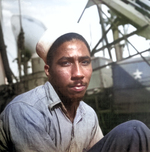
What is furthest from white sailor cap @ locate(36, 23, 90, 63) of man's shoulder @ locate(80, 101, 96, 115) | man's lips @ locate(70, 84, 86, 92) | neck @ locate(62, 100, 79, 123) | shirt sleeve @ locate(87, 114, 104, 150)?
shirt sleeve @ locate(87, 114, 104, 150)

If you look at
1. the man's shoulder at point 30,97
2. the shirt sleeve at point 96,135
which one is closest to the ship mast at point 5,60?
the man's shoulder at point 30,97

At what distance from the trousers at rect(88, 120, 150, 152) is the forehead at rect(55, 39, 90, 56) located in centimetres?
95

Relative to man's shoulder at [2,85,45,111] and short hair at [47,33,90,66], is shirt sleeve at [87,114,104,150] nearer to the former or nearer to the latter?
man's shoulder at [2,85,45,111]

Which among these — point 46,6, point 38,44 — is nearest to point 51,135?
point 38,44

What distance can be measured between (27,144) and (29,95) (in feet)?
1.67

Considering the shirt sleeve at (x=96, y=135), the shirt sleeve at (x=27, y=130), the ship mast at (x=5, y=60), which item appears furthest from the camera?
the ship mast at (x=5, y=60)

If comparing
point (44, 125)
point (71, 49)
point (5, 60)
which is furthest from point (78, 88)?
point (5, 60)

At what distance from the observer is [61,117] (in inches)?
81.8

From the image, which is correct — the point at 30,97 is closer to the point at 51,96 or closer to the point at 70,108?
the point at 51,96

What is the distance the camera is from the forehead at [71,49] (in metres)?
2.01

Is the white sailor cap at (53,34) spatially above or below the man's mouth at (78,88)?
above

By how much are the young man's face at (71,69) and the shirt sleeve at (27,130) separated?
0.37 m

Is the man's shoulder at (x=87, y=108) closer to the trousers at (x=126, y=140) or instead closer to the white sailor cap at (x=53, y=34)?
the trousers at (x=126, y=140)

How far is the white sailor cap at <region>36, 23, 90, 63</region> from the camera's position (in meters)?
2.06
